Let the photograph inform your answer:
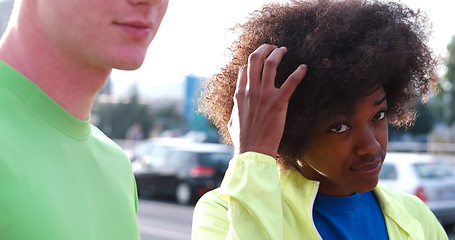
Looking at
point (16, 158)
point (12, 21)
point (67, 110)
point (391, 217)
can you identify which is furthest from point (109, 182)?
point (391, 217)

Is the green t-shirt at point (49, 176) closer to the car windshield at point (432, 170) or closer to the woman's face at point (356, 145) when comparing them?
the woman's face at point (356, 145)

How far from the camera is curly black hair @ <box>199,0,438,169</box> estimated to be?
2055 millimetres

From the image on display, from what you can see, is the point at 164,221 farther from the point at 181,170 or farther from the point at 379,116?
the point at 379,116

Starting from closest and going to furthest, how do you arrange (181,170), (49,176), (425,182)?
1. (49,176)
2. (425,182)
3. (181,170)

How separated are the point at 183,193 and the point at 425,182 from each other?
6428mm

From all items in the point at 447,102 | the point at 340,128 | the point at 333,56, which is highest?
the point at 333,56

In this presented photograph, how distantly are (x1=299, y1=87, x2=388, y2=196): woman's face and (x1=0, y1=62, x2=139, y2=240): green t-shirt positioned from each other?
76 centimetres

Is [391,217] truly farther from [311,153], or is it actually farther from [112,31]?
[112,31]

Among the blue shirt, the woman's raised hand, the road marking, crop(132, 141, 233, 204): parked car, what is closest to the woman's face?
the blue shirt

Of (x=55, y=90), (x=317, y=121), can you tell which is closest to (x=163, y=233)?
(x=317, y=121)

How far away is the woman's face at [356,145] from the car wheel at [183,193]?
12139mm

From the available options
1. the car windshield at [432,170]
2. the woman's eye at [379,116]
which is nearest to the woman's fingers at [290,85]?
the woman's eye at [379,116]

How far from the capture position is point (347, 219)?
2217mm

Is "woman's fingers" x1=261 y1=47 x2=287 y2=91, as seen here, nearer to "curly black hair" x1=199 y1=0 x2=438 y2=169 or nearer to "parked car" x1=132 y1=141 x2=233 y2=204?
"curly black hair" x1=199 y1=0 x2=438 y2=169
